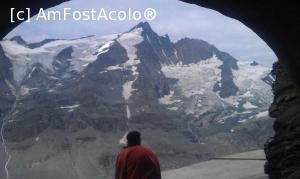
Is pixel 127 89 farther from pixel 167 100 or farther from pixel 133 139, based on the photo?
pixel 133 139

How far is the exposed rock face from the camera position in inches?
497

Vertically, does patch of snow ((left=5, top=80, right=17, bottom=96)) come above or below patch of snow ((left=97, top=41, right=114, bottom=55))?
below

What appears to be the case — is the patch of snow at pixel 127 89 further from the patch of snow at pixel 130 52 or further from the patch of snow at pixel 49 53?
the patch of snow at pixel 49 53

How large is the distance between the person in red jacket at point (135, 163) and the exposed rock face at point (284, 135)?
7.27 metres

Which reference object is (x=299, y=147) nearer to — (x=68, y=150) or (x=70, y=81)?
(x=68, y=150)

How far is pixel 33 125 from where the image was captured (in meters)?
121

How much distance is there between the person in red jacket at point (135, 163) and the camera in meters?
5.61

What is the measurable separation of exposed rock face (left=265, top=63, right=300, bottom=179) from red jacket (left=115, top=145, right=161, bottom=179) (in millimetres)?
7276

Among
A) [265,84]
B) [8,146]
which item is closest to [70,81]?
[8,146]

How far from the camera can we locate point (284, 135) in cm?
1308

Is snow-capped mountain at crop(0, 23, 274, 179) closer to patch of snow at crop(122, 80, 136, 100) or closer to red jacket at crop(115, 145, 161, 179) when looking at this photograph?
patch of snow at crop(122, 80, 136, 100)

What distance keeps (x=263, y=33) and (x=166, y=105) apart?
145 metres

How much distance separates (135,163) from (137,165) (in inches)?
1.6

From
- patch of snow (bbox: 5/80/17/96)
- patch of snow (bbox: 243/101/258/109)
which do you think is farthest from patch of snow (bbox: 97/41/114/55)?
patch of snow (bbox: 243/101/258/109)
